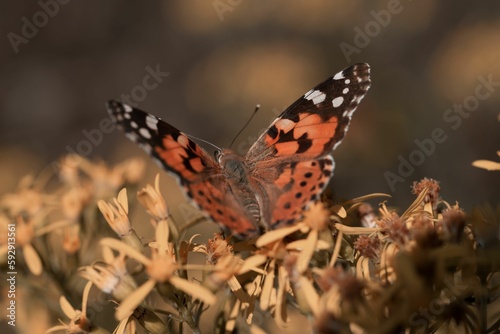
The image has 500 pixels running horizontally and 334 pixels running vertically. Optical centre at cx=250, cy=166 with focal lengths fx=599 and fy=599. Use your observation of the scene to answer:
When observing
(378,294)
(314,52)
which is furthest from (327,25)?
(378,294)

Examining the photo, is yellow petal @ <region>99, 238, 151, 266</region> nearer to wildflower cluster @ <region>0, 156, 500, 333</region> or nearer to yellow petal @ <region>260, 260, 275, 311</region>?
wildflower cluster @ <region>0, 156, 500, 333</region>

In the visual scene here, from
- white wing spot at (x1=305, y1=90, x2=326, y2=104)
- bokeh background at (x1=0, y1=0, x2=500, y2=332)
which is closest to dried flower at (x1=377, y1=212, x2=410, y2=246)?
white wing spot at (x1=305, y1=90, x2=326, y2=104)

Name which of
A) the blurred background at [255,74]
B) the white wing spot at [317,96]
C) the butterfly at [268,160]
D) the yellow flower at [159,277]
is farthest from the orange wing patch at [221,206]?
the blurred background at [255,74]

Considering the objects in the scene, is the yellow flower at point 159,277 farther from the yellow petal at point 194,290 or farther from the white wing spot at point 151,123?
the white wing spot at point 151,123

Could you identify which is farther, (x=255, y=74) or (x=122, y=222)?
(x=255, y=74)

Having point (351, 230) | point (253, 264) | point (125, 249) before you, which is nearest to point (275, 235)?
point (253, 264)

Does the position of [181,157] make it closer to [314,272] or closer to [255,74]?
[314,272]

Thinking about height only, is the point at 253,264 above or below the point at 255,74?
below
